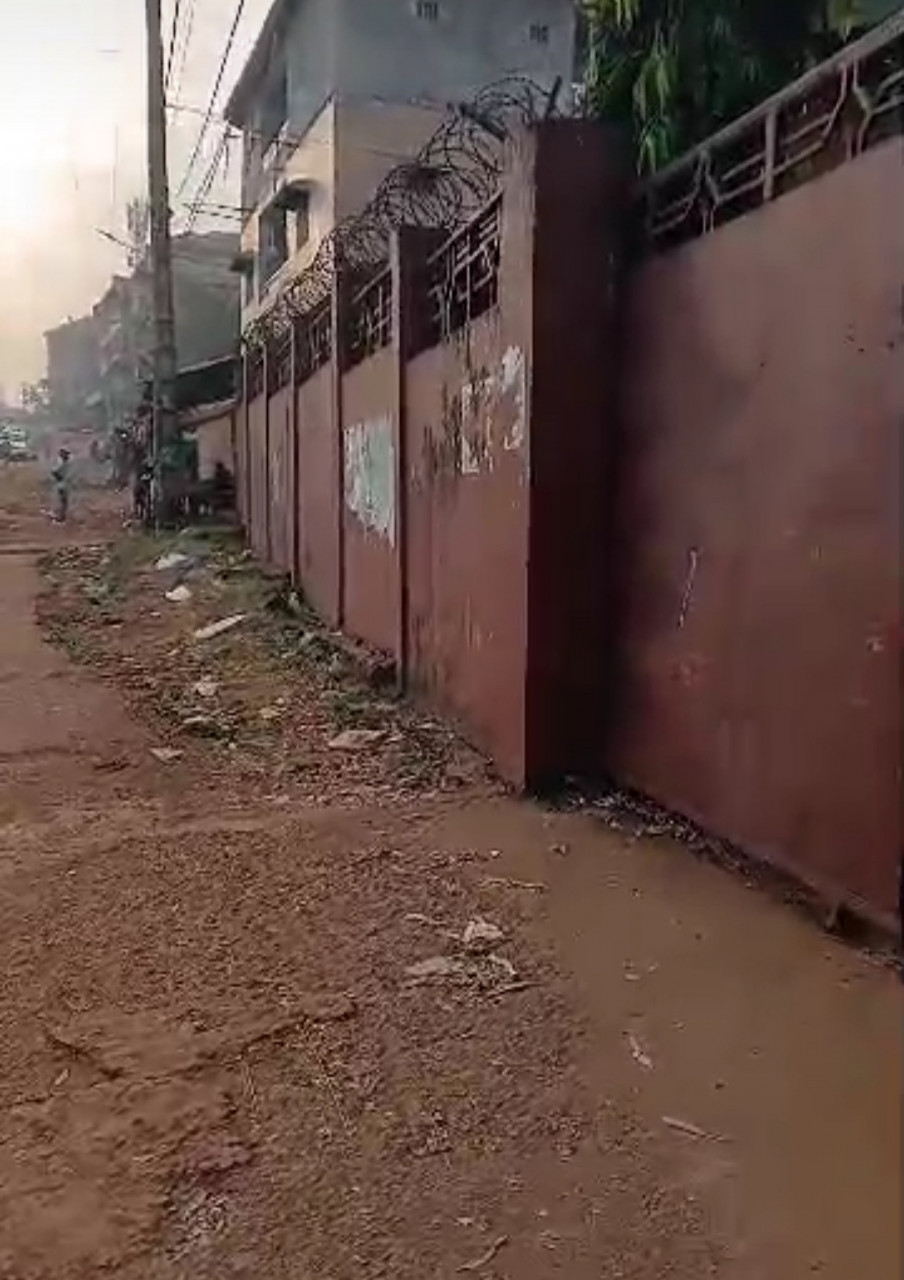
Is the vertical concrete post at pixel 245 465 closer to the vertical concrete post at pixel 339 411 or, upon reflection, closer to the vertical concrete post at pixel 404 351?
the vertical concrete post at pixel 339 411

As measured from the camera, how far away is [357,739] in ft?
20.0

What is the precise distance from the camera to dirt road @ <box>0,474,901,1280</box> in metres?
2.20

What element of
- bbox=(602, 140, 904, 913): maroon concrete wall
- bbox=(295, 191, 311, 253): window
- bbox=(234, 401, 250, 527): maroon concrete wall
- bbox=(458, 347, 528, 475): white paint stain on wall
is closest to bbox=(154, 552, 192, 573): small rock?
bbox=(234, 401, 250, 527): maroon concrete wall

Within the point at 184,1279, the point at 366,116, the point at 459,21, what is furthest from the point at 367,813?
the point at 459,21

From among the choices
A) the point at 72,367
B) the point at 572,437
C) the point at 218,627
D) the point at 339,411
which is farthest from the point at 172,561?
the point at 72,367

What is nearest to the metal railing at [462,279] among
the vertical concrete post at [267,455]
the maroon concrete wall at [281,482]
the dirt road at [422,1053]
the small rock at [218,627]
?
the dirt road at [422,1053]

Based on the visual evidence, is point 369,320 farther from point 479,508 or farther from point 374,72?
point 374,72

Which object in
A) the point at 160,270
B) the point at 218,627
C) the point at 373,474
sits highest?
the point at 160,270

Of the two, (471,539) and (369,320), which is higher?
(369,320)

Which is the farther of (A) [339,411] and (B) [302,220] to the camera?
(B) [302,220]

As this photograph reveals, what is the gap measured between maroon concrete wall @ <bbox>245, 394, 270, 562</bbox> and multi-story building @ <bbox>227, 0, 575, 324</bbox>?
4797mm

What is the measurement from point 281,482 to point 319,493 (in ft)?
8.02

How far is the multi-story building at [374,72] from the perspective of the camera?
1820cm

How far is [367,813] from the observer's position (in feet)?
16.0
